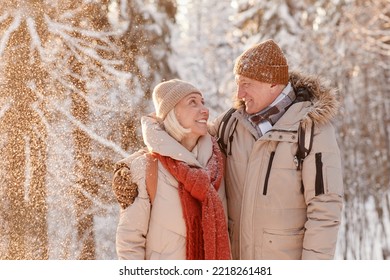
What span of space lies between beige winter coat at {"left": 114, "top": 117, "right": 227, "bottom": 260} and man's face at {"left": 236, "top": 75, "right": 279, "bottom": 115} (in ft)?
1.87

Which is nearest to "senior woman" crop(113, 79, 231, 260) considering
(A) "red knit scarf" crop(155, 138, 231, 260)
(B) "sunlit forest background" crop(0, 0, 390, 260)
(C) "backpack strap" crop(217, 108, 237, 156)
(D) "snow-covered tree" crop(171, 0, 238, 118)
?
(A) "red knit scarf" crop(155, 138, 231, 260)

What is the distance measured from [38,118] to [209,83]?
11.4 m

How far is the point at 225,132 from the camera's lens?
4871 mm

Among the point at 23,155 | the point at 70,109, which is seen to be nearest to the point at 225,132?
the point at 23,155

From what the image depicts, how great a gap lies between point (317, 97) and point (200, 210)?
1.04 m

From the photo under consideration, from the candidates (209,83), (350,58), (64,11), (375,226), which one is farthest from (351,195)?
(64,11)

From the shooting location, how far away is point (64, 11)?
8586 millimetres

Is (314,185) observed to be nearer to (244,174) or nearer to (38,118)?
(244,174)

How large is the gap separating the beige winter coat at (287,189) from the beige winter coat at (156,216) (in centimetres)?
41

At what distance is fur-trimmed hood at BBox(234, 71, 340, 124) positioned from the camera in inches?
178

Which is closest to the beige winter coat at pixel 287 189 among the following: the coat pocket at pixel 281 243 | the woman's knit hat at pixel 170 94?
the coat pocket at pixel 281 243

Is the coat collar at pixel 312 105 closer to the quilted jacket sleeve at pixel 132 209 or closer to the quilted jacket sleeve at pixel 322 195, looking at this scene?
the quilted jacket sleeve at pixel 322 195

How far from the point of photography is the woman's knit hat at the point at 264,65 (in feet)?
15.4

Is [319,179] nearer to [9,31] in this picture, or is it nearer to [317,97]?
[317,97]
